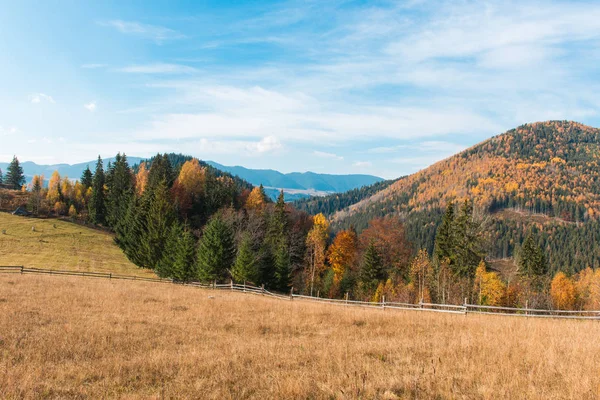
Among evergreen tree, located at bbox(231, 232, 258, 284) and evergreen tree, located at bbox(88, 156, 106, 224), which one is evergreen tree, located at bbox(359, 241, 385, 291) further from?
evergreen tree, located at bbox(88, 156, 106, 224)

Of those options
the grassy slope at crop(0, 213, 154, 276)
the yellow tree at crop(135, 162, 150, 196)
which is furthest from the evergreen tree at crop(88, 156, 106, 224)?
the yellow tree at crop(135, 162, 150, 196)

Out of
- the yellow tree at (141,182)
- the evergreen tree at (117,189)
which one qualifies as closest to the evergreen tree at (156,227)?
the yellow tree at (141,182)

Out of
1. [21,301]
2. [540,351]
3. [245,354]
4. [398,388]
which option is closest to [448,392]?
[398,388]

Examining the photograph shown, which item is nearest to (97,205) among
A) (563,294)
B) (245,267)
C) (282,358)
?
(245,267)

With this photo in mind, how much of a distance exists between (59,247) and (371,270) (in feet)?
190

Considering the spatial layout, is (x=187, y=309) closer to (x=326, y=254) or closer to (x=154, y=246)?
(x=154, y=246)

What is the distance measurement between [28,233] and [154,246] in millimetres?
33349

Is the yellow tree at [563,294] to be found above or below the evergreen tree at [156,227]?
below

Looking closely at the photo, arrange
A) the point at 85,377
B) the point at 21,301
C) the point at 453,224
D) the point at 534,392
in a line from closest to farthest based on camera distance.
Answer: the point at 534,392
the point at 85,377
the point at 21,301
the point at 453,224

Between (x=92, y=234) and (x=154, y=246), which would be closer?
(x=154, y=246)

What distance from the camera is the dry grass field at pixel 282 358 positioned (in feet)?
27.5

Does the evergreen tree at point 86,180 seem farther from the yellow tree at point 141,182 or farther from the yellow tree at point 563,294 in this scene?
the yellow tree at point 563,294

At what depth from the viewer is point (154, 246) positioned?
209ft

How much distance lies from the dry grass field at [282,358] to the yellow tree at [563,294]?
81.8 meters
